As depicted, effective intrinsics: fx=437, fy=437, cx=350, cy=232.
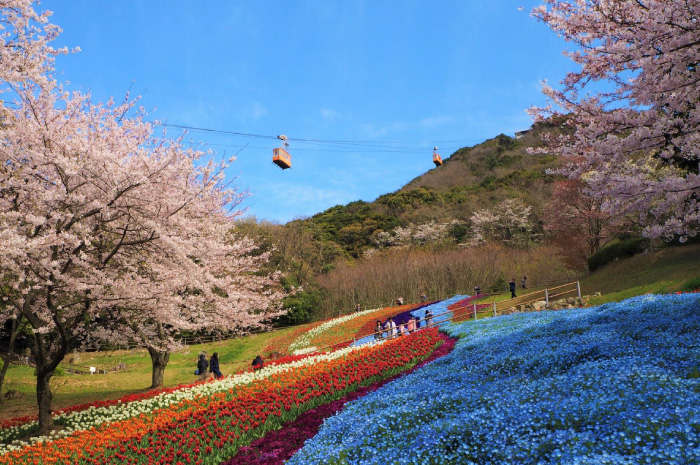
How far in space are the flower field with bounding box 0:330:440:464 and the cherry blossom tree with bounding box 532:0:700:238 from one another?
25.0 feet

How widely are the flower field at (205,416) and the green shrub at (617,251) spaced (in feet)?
71.5

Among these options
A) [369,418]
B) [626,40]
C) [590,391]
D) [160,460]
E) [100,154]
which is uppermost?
[626,40]

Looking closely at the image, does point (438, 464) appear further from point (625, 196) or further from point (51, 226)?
point (51, 226)

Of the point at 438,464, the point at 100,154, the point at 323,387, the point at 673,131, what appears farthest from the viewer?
the point at 323,387

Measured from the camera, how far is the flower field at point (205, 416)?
8.23 m

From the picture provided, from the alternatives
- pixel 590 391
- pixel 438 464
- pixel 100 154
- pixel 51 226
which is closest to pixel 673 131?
pixel 590 391

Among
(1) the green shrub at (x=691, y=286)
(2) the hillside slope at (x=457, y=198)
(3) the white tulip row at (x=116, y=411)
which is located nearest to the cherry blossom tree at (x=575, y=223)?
(1) the green shrub at (x=691, y=286)

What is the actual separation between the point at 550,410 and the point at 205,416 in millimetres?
7416

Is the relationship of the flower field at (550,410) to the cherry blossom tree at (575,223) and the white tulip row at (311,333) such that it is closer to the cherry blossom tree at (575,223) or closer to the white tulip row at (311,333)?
the white tulip row at (311,333)

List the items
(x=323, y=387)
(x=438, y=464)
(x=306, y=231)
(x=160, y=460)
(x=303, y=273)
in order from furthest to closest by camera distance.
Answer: (x=306, y=231), (x=303, y=273), (x=323, y=387), (x=160, y=460), (x=438, y=464)

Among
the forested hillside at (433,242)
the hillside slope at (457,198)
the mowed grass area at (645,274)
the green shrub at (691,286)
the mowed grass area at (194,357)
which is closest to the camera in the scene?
the green shrub at (691,286)

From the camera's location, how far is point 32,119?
10.5 meters

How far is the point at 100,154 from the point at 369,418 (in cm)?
818

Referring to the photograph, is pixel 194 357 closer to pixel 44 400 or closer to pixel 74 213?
pixel 44 400
